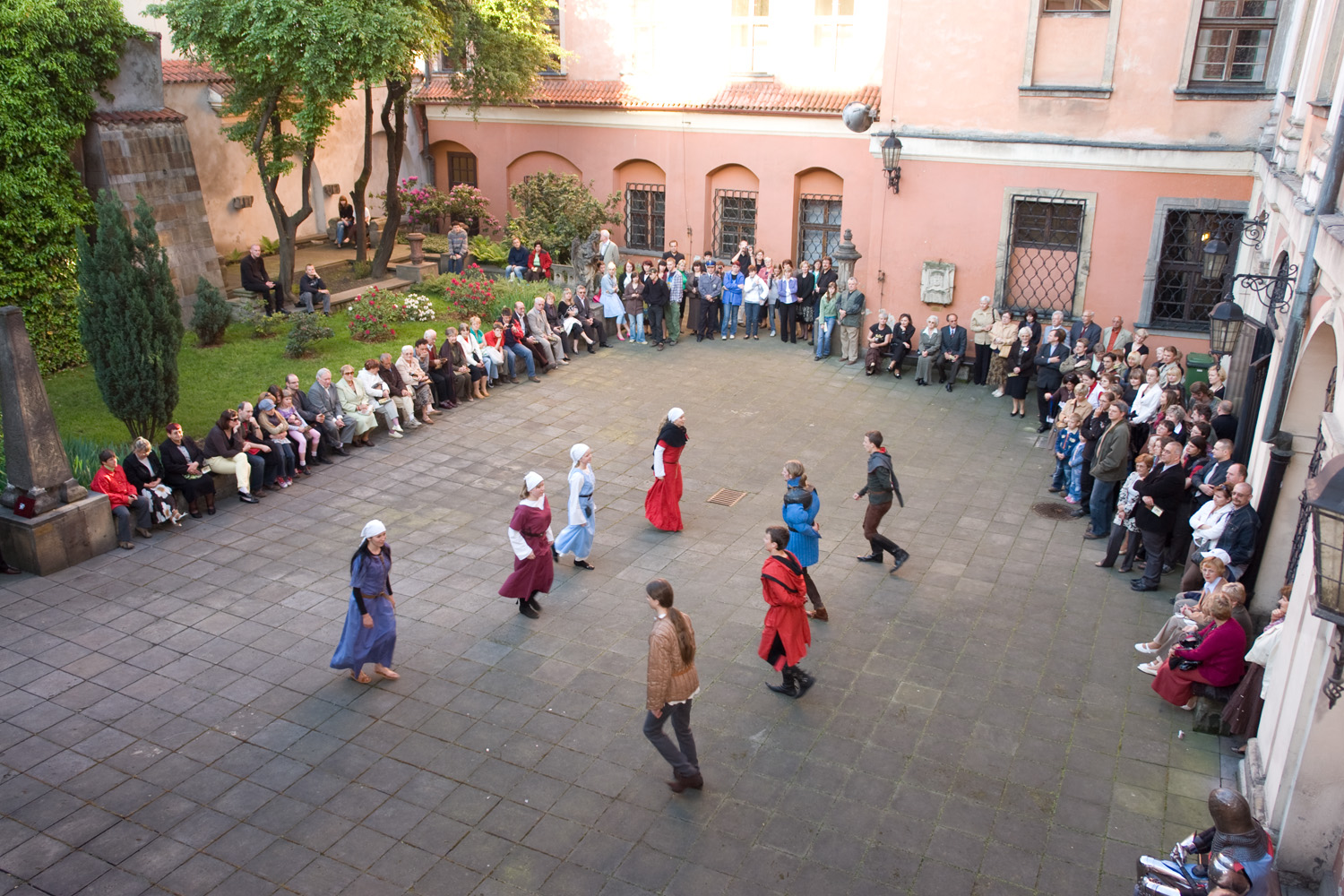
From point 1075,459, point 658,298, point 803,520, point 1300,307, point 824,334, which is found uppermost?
point 1300,307

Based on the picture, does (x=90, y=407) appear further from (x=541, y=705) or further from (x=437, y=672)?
(x=541, y=705)

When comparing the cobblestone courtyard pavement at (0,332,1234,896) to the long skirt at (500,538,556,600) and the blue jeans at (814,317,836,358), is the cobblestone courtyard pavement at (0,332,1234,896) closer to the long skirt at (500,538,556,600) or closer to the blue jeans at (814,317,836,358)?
the long skirt at (500,538,556,600)

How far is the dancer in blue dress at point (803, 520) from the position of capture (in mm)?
10273

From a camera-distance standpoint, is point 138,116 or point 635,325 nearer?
point 138,116

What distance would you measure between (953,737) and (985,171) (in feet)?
42.1

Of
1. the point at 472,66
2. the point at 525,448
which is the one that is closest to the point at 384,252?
the point at 472,66

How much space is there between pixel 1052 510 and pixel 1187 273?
6.89m

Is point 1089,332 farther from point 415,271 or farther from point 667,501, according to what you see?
point 415,271

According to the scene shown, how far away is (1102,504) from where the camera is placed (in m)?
12.5

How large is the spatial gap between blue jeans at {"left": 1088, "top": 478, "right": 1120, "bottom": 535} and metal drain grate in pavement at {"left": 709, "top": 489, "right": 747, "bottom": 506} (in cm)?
428

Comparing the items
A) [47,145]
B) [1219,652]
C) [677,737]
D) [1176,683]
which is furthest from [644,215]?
[677,737]

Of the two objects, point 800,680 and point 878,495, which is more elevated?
point 878,495

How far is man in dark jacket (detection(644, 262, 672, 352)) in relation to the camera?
20250 mm

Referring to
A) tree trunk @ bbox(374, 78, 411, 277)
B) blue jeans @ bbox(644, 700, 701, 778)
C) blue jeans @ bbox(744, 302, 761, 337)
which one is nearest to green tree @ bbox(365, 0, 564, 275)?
tree trunk @ bbox(374, 78, 411, 277)
